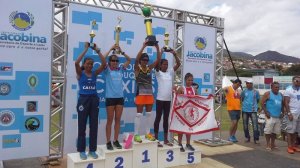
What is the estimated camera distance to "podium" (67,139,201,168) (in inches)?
203

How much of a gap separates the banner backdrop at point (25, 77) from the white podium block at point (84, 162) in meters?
0.82

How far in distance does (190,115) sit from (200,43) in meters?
2.10

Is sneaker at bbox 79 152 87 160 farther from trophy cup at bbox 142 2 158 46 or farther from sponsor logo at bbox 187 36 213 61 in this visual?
sponsor logo at bbox 187 36 213 61

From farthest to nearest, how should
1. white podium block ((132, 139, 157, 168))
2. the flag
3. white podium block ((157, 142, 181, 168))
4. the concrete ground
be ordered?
the flag < the concrete ground < white podium block ((157, 142, 181, 168)) < white podium block ((132, 139, 157, 168))

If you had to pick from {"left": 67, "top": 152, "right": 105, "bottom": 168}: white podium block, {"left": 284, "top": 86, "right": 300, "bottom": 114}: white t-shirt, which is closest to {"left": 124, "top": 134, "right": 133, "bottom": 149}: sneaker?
{"left": 67, "top": 152, "right": 105, "bottom": 168}: white podium block

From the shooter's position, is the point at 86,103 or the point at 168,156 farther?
the point at 168,156

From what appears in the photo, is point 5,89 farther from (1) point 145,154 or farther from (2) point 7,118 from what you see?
(1) point 145,154

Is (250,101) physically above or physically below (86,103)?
below

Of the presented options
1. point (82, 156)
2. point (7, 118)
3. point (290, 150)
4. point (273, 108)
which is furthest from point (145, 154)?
point (290, 150)

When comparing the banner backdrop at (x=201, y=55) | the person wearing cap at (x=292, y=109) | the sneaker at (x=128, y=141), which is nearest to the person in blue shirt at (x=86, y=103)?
the sneaker at (x=128, y=141)

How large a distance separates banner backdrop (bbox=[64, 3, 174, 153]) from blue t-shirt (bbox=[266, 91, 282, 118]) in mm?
2706

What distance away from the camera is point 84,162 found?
502 centimetres

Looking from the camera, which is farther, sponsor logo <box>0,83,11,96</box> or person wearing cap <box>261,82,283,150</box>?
person wearing cap <box>261,82,283,150</box>

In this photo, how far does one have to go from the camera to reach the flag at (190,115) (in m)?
6.42
